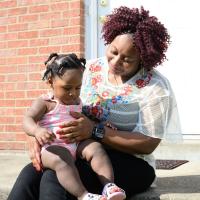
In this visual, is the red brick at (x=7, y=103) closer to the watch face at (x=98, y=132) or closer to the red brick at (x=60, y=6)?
the red brick at (x=60, y=6)

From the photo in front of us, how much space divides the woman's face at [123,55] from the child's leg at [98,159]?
20.5 inches

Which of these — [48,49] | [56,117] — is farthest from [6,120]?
[56,117]

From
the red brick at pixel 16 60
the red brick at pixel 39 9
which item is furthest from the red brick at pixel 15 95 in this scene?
the red brick at pixel 39 9

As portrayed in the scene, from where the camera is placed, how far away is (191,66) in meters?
4.89

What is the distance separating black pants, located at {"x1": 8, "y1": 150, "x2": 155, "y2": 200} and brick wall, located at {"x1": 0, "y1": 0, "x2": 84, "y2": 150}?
88.0 inches

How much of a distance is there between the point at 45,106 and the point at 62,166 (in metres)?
0.42

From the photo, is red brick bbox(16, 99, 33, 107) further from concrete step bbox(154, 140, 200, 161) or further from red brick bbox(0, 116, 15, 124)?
concrete step bbox(154, 140, 200, 161)

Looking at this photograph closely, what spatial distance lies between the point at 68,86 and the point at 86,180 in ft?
1.72

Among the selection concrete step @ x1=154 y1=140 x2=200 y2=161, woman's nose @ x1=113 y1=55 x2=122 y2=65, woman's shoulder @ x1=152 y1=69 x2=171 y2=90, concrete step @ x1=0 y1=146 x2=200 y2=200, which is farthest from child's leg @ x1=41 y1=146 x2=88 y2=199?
concrete step @ x1=154 y1=140 x2=200 y2=161

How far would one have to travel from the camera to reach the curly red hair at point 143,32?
289 centimetres

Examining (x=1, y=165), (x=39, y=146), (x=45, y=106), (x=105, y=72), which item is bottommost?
(x=1, y=165)

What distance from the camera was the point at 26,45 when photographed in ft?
17.0

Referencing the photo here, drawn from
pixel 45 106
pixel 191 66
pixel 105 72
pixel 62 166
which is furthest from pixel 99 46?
pixel 62 166

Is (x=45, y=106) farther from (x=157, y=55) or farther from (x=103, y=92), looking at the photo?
(x=157, y=55)
